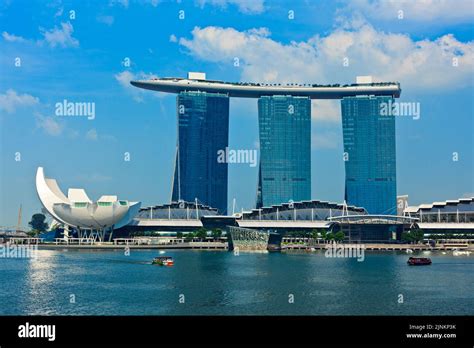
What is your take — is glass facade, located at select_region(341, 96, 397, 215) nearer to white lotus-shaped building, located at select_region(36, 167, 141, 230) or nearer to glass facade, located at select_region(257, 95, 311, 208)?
glass facade, located at select_region(257, 95, 311, 208)

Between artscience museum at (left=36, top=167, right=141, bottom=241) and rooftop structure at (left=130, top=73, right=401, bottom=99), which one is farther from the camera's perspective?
rooftop structure at (left=130, top=73, right=401, bottom=99)

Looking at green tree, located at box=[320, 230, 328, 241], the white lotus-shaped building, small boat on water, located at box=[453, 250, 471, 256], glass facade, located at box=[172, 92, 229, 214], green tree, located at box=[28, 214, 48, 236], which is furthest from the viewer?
glass facade, located at box=[172, 92, 229, 214]

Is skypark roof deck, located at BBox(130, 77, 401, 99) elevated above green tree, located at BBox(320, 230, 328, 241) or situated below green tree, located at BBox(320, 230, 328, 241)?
above

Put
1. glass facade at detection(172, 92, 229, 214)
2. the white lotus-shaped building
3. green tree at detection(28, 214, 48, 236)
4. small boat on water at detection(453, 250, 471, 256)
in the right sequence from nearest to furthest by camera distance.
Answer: small boat on water at detection(453, 250, 471, 256), the white lotus-shaped building, green tree at detection(28, 214, 48, 236), glass facade at detection(172, 92, 229, 214)

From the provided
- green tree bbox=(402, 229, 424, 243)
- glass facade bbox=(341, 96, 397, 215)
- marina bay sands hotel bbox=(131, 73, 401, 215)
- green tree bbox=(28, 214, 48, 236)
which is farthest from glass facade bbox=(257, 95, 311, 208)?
green tree bbox=(28, 214, 48, 236)

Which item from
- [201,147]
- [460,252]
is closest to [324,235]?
[460,252]

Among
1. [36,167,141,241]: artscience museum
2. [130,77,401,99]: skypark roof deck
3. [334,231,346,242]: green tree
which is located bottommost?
[334,231,346,242]: green tree

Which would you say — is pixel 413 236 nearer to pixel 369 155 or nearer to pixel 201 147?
pixel 369 155

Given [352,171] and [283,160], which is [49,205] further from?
[352,171]

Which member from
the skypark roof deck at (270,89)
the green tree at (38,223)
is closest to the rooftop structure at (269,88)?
the skypark roof deck at (270,89)
